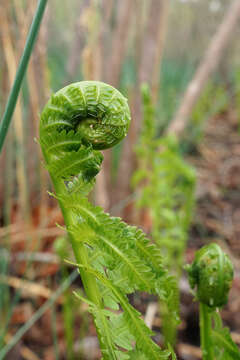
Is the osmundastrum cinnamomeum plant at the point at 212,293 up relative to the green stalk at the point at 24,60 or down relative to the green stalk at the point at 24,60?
down

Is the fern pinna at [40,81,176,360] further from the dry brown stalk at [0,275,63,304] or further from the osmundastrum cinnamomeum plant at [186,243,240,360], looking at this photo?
the dry brown stalk at [0,275,63,304]

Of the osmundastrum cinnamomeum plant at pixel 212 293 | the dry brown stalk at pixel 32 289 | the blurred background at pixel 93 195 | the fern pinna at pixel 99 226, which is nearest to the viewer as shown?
the fern pinna at pixel 99 226

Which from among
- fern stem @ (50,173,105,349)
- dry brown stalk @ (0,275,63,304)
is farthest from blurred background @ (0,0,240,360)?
fern stem @ (50,173,105,349)

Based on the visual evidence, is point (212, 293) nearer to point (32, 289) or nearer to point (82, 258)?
point (82, 258)

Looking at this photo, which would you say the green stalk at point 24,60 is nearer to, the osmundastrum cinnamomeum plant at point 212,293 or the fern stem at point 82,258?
the fern stem at point 82,258

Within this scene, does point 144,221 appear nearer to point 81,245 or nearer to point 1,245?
point 1,245

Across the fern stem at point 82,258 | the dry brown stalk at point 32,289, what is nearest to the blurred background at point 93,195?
the dry brown stalk at point 32,289
